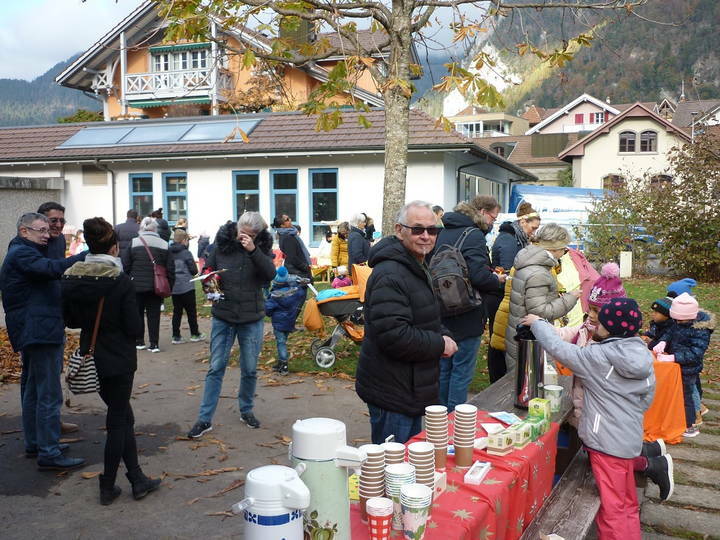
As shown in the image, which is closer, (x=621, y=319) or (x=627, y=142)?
(x=621, y=319)

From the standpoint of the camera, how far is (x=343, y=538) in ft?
7.27

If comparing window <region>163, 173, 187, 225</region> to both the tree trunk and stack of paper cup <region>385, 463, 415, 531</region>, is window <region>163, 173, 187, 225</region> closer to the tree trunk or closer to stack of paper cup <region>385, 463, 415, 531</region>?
the tree trunk

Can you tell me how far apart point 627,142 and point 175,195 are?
1476 inches

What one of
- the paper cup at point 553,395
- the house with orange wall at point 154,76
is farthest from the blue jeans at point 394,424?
the house with orange wall at point 154,76

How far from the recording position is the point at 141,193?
22078 mm

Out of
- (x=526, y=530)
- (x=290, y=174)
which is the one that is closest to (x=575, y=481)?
(x=526, y=530)

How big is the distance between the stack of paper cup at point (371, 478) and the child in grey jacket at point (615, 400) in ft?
6.17

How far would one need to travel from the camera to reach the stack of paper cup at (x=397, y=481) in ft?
7.88

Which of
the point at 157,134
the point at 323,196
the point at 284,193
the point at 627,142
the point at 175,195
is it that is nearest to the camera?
the point at 323,196

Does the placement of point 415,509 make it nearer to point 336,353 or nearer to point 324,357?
point 324,357

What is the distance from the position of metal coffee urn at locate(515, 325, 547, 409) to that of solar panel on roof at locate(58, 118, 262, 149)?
1809 cm

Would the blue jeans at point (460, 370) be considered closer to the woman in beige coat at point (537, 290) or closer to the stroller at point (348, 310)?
the woman in beige coat at point (537, 290)

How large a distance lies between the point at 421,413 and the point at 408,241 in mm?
1029

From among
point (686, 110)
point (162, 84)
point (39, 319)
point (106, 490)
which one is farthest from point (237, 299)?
point (686, 110)
